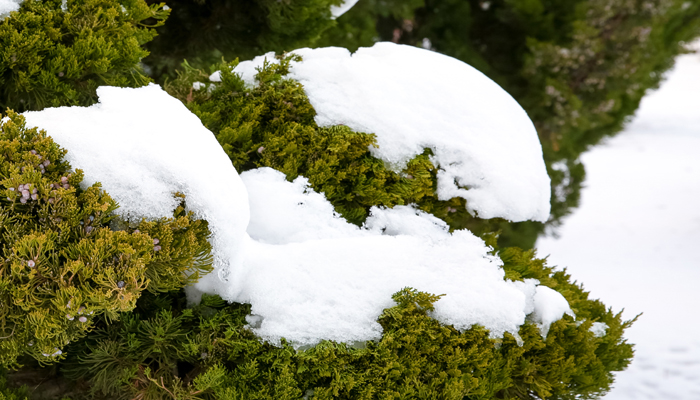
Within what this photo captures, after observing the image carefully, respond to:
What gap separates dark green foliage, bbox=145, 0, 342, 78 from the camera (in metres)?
3.38

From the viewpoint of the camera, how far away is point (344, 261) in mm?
2143

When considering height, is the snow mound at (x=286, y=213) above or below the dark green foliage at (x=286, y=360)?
above

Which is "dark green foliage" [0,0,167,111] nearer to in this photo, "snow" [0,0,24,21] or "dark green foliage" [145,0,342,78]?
"snow" [0,0,24,21]

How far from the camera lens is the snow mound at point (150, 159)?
173cm

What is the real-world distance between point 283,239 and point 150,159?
720 mm

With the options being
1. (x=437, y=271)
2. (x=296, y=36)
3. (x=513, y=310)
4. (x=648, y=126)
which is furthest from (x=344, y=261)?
(x=648, y=126)

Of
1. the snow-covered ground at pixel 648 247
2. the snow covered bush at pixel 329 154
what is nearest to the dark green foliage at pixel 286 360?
the snow covered bush at pixel 329 154

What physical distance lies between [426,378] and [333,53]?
1741 mm

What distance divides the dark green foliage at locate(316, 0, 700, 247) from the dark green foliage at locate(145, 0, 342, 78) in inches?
58.4

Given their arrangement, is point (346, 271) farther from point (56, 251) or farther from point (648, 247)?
point (648, 247)

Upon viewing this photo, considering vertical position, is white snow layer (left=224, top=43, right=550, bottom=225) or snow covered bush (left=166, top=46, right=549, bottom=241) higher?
white snow layer (left=224, top=43, right=550, bottom=225)

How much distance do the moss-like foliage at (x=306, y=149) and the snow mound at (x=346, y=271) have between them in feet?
0.25

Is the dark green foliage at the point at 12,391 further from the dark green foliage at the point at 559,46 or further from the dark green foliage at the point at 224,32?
the dark green foliage at the point at 559,46

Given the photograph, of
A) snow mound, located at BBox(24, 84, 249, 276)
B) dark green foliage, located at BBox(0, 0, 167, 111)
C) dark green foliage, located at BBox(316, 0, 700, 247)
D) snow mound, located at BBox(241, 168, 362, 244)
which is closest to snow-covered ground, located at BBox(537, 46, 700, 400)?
dark green foliage, located at BBox(316, 0, 700, 247)
